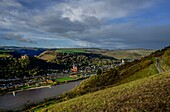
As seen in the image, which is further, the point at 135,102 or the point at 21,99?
the point at 21,99

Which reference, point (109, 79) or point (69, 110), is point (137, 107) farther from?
point (109, 79)

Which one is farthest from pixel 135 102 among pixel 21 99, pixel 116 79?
pixel 21 99

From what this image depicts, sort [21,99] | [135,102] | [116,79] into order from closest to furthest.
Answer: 1. [135,102]
2. [116,79]
3. [21,99]

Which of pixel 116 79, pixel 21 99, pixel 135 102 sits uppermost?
pixel 135 102

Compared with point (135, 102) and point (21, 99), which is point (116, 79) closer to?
point (21, 99)

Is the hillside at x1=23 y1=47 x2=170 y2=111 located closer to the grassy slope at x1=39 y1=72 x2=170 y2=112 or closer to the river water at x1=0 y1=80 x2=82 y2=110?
the river water at x1=0 y1=80 x2=82 y2=110

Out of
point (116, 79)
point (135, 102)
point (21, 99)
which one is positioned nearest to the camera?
point (135, 102)

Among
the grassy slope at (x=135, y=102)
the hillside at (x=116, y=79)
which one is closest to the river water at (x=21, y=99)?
the hillside at (x=116, y=79)

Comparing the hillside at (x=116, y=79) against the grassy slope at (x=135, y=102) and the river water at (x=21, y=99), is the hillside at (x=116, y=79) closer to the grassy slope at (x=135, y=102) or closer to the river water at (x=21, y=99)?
the river water at (x=21, y=99)

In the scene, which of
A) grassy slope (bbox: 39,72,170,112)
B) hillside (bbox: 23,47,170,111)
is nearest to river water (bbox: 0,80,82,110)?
hillside (bbox: 23,47,170,111)

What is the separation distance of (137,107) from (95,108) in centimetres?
346

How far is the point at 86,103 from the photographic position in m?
23.3

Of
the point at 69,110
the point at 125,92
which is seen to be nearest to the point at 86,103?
the point at 69,110

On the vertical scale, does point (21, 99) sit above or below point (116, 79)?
below
